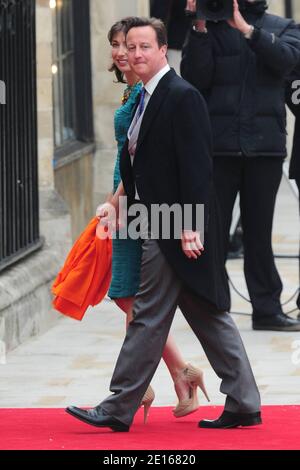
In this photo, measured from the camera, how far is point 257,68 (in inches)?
420

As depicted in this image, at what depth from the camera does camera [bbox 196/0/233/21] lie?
10.1m

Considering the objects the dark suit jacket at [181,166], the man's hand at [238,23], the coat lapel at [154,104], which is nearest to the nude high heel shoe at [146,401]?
the dark suit jacket at [181,166]

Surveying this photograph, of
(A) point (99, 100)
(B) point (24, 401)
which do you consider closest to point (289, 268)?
(A) point (99, 100)

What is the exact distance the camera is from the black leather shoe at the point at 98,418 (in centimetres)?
761

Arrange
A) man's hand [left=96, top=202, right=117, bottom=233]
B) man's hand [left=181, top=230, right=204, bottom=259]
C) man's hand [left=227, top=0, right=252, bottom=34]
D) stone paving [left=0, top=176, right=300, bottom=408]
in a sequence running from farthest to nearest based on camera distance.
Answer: man's hand [left=227, top=0, right=252, bottom=34], stone paving [left=0, top=176, right=300, bottom=408], man's hand [left=96, top=202, right=117, bottom=233], man's hand [left=181, top=230, right=204, bottom=259]

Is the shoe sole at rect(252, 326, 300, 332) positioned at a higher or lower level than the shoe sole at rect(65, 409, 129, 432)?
lower

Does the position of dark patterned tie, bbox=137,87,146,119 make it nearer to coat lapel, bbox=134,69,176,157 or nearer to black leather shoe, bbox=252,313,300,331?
coat lapel, bbox=134,69,176,157

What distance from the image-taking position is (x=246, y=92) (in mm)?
10656

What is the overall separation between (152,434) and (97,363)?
2.36 metres

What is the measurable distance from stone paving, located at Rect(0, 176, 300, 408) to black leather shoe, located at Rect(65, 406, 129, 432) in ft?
3.55

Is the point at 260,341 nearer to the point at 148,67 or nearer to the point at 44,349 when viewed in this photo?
the point at 44,349

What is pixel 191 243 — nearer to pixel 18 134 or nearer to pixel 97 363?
pixel 97 363

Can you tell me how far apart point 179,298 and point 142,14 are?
26.7ft
